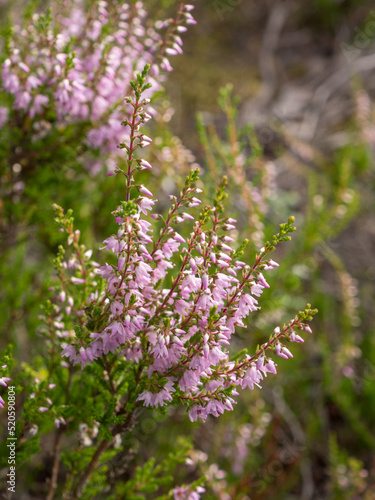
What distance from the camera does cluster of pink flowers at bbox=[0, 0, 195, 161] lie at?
7.16 feet

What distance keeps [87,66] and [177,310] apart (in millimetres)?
1660

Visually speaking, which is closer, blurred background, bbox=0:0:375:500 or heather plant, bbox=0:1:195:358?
heather plant, bbox=0:1:195:358

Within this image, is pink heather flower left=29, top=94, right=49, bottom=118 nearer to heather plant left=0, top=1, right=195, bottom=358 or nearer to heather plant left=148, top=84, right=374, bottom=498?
heather plant left=0, top=1, right=195, bottom=358

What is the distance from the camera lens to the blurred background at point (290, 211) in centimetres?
335

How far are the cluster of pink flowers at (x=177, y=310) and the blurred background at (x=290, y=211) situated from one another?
0.48m

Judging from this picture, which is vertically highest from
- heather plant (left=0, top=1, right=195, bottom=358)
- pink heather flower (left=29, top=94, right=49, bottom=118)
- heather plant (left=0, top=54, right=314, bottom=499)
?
heather plant (left=0, top=1, right=195, bottom=358)

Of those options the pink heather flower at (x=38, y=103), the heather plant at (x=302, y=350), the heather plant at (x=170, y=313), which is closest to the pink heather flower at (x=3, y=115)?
the pink heather flower at (x=38, y=103)

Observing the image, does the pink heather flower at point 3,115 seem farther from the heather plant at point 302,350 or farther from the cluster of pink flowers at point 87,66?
the heather plant at point 302,350

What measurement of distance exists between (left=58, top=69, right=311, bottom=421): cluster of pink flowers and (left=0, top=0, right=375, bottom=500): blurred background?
1.58ft

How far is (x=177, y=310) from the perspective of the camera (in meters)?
1.39

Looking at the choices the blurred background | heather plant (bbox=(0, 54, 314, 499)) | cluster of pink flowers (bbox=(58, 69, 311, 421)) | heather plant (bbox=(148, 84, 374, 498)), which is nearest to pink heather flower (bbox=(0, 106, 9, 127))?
the blurred background

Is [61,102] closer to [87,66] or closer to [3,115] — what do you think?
[87,66]

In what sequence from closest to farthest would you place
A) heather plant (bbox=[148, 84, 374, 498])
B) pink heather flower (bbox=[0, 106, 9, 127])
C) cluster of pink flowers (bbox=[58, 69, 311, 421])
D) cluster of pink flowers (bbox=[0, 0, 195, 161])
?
1. cluster of pink flowers (bbox=[58, 69, 311, 421])
2. cluster of pink flowers (bbox=[0, 0, 195, 161])
3. pink heather flower (bbox=[0, 106, 9, 127])
4. heather plant (bbox=[148, 84, 374, 498])

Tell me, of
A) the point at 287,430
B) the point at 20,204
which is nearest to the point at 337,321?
the point at 287,430
